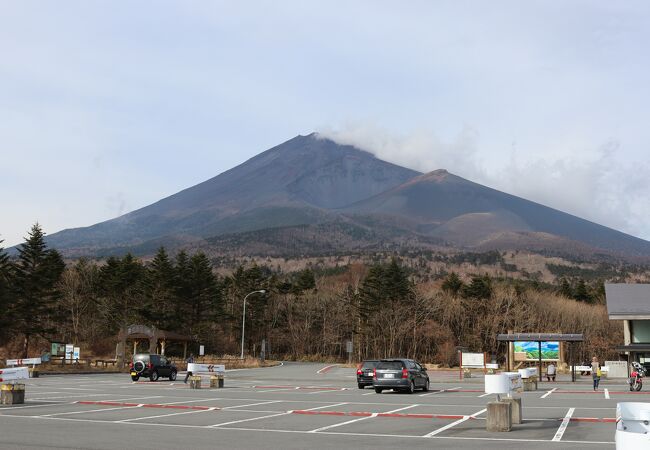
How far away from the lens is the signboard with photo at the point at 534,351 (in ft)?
144

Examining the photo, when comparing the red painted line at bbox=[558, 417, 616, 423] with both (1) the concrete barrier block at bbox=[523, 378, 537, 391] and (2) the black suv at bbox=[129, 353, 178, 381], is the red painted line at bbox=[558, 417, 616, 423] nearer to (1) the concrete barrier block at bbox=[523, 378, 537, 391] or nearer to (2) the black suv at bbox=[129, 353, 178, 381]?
(1) the concrete barrier block at bbox=[523, 378, 537, 391]

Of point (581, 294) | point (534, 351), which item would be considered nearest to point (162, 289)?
point (534, 351)

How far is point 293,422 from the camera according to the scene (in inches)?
647

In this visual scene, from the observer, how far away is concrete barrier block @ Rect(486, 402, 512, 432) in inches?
562

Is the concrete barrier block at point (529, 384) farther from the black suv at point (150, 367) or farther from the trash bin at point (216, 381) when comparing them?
the black suv at point (150, 367)

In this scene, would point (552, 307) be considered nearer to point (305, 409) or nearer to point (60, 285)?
point (60, 285)

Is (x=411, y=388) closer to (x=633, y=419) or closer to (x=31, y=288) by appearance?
(x=633, y=419)

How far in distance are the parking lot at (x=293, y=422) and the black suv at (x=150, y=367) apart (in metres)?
11.6

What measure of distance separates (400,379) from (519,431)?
12872 millimetres

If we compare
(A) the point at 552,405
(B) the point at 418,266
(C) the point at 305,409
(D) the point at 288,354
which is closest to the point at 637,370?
(A) the point at 552,405

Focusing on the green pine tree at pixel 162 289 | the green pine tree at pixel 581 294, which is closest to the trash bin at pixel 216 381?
the green pine tree at pixel 162 289

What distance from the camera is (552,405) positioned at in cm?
2116

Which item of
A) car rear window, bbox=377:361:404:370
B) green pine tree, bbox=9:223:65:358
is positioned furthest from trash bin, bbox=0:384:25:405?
green pine tree, bbox=9:223:65:358

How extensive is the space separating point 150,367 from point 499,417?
2707 centimetres
